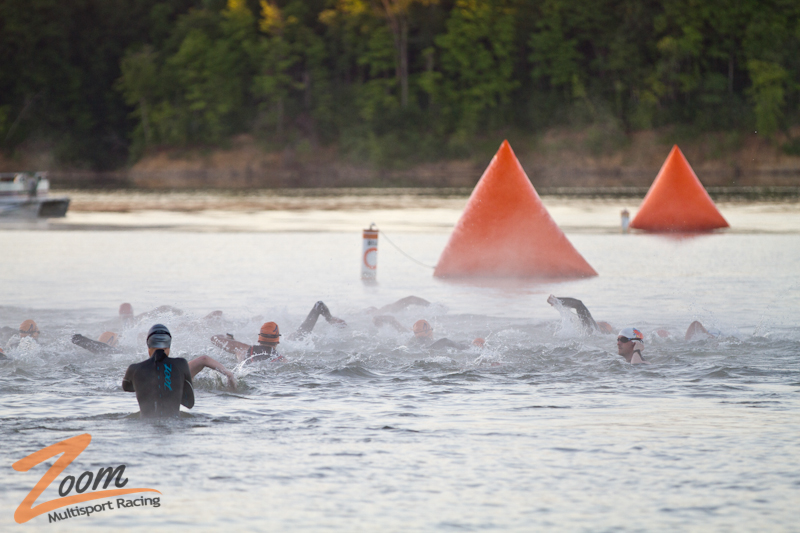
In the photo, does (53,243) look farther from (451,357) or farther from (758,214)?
(758,214)

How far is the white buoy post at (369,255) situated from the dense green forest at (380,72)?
5561 centimetres

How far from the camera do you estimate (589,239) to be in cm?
2519

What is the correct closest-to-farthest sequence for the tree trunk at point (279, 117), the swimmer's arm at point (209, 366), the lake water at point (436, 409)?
the lake water at point (436, 409) → the swimmer's arm at point (209, 366) → the tree trunk at point (279, 117)

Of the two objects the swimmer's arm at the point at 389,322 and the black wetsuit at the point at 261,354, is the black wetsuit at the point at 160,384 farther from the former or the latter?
the swimmer's arm at the point at 389,322

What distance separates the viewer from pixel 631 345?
33.7 feet

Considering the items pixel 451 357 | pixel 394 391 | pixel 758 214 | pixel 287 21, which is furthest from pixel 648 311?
pixel 287 21

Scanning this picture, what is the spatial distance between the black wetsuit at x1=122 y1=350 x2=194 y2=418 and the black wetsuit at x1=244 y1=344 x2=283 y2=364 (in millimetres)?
2112

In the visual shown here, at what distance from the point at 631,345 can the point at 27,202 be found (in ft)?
95.0

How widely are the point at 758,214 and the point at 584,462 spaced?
27.8 meters

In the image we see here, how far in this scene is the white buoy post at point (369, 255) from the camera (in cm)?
1780

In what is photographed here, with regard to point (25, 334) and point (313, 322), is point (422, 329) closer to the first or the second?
point (313, 322)

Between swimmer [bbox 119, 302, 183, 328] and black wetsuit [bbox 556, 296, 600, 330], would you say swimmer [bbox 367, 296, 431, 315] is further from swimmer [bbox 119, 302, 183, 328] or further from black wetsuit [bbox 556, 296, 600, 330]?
black wetsuit [bbox 556, 296, 600, 330]

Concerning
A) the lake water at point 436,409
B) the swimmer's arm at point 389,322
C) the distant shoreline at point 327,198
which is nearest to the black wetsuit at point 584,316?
the lake water at point 436,409

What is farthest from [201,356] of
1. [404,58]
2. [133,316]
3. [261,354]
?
[404,58]
